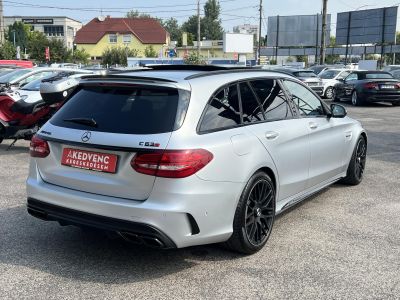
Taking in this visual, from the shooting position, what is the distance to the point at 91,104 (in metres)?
4.28

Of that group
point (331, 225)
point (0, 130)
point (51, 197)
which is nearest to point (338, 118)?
point (331, 225)

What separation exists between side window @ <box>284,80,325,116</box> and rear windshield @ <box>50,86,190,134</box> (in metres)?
1.84

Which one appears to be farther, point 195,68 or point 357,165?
point 357,165

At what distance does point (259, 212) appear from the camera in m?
4.47

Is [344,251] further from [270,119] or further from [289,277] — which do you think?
[270,119]

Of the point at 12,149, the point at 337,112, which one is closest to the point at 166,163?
the point at 337,112

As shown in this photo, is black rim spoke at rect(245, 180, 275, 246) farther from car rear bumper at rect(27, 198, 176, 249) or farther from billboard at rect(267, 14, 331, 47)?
billboard at rect(267, 14, 331, 47)

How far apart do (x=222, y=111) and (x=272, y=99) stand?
967 mm

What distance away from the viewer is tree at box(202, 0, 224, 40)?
456 feet

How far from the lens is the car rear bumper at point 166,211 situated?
367 cm

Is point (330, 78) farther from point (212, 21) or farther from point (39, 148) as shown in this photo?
point (212, 21)

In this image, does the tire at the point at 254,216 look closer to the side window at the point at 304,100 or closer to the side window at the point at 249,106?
the side window at the point at 249,106

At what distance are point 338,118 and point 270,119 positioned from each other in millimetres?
1774

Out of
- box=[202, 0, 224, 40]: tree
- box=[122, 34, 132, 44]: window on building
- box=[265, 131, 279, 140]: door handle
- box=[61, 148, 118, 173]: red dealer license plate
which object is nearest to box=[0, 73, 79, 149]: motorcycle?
box=[61, 148, 118, 173]: red dealer license plate
